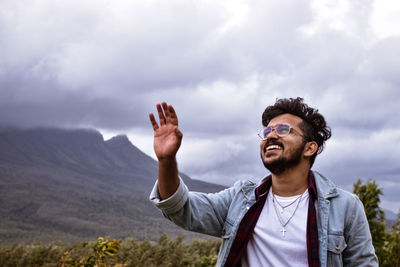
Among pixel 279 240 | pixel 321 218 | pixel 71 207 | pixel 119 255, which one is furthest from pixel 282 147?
pixel 71 207

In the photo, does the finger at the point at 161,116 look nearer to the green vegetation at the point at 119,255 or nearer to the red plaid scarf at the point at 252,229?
the red plaid scarf at the point at 252,229

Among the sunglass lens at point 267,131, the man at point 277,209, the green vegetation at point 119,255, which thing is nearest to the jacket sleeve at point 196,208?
the man at point 277,209

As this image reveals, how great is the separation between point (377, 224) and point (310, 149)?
5520 mm

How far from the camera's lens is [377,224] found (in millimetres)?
8055

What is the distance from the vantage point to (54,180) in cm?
12294

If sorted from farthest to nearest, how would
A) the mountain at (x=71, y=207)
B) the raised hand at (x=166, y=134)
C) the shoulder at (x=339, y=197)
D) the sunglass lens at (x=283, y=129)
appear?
1. the mountain at (x=71, y=207)
2. the sunglass lens at (x=283, y=129)
3. the shoulder at (x=339, y=197)
4. the raised hand at (x=166, y=134)

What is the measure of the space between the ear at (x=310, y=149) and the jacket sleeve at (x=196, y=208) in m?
0.58

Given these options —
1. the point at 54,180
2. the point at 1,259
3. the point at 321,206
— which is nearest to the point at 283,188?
the point at 321,206

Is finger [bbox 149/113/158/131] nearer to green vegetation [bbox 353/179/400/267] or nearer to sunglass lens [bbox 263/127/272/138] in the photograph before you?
sunglass lens [bbox 263/127/272/138]

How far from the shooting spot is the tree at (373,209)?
788cm

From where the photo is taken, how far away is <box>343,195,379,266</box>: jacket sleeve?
2.83m

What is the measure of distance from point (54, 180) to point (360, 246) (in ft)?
419

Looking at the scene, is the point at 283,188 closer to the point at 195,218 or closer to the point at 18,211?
the point at 195,218

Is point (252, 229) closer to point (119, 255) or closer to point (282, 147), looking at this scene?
point (282, 147)
